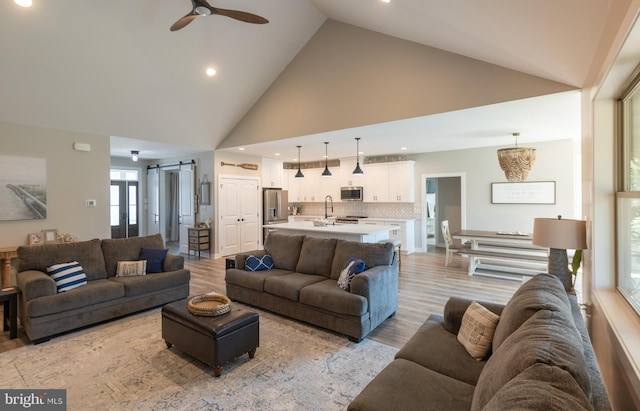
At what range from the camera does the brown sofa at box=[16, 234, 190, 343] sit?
312 centimetres

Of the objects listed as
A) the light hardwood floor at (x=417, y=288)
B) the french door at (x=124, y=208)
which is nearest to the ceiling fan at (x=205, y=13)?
the light hardwood floor at (x=417, y=288)

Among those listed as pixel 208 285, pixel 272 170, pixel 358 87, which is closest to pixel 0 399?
pixel 208 285

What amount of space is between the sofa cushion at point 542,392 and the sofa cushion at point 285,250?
3471mm

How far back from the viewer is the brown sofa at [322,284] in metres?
3.14

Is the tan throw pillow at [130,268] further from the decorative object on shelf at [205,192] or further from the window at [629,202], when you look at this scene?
the window at [629,202]

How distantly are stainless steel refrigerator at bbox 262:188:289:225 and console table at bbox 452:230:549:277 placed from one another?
4.86 m

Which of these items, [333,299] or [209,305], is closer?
[209,305]

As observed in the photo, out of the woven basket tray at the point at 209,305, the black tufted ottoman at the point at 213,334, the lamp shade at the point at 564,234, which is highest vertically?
the lamp shade at the point at 564,234

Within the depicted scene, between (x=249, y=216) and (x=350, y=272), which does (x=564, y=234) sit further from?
(x=249, y=216)

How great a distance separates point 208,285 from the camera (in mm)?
5074

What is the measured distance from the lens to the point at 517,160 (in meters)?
4.96

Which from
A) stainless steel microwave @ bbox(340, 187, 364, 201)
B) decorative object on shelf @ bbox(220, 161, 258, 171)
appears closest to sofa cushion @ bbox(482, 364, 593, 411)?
decorative object on shelf @ bbox(220, 161, 258, 171)

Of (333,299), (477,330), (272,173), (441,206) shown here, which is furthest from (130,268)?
(441,206)

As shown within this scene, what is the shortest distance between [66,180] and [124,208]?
13.8 ft
